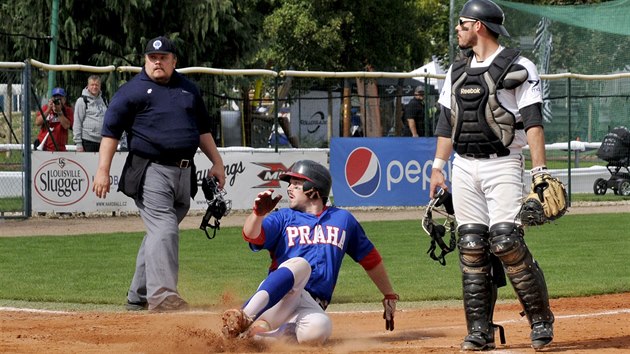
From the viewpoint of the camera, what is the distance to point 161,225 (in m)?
8.84

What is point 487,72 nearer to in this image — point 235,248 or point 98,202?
point 235,248

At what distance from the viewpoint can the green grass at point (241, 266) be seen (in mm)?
10781

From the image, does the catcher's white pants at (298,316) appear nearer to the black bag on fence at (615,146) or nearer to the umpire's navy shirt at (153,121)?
the umpire's navy shirt at (153,121)

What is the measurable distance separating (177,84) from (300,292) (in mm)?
2707

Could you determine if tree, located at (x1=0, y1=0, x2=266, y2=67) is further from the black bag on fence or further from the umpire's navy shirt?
the umpire's navy shirt

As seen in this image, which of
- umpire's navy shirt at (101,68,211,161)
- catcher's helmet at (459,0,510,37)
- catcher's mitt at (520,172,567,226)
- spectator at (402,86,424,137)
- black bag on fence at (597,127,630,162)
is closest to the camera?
catcher's mitt at (520,172,567,226)

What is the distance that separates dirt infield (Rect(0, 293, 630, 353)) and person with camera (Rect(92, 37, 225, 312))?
A: 1.77 feet

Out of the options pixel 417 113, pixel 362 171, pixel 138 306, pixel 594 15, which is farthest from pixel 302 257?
pixel 594 15

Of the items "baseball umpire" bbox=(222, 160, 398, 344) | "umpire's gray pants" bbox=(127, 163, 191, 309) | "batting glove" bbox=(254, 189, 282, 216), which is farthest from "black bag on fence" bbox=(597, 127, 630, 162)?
"batting glove" bbox=(254, 189, 282, 216)

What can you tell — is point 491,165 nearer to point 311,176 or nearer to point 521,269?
point 521,269

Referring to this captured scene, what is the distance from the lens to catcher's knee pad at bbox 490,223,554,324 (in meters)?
7.03

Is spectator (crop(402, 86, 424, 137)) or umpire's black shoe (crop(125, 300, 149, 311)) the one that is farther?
spectator (crop(402, 86, 424, 137))

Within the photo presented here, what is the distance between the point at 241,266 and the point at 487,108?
607 centimetres

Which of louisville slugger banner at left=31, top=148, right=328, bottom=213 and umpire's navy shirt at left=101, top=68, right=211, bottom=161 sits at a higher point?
umpire's navy shirt at left=101, top=68, right=211, bottom=161
